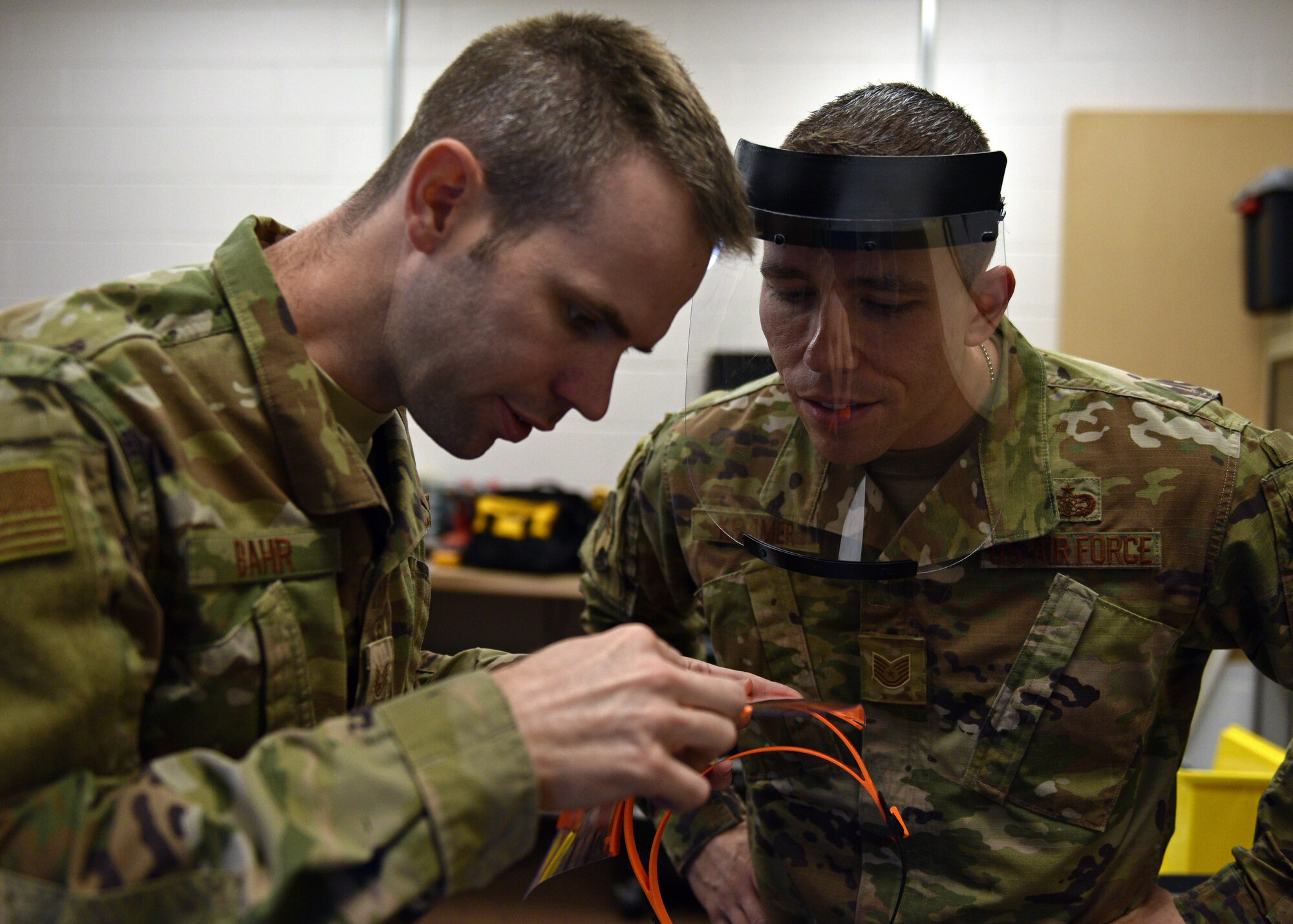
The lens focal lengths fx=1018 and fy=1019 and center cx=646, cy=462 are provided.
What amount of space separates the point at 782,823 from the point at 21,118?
3949 mm

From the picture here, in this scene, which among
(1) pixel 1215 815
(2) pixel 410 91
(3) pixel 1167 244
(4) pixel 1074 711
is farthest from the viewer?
(2) pixel 410 91

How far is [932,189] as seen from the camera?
3.81 feet

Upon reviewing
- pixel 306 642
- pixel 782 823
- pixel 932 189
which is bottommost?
pixel 782 823

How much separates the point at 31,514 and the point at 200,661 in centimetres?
19

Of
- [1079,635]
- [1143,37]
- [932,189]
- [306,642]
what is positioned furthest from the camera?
[1143,37]

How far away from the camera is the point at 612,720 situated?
75 cm

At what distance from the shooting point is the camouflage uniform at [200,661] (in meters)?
0.67

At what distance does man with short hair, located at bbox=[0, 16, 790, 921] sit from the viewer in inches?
26.8

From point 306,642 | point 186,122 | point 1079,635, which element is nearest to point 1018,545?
point 1079,635

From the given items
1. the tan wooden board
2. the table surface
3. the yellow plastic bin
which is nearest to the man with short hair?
the yellow plastic bin

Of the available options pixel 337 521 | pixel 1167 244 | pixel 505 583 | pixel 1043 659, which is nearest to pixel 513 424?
pixel 337 521

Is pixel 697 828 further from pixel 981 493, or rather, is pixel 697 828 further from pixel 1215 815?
pixel 1215 815

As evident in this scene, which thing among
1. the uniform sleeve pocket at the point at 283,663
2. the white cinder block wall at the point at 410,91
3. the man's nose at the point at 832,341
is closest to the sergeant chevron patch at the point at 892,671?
the man's nose at the point at 832,341

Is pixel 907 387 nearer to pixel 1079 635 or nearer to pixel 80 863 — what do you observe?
pixel 1079 635
